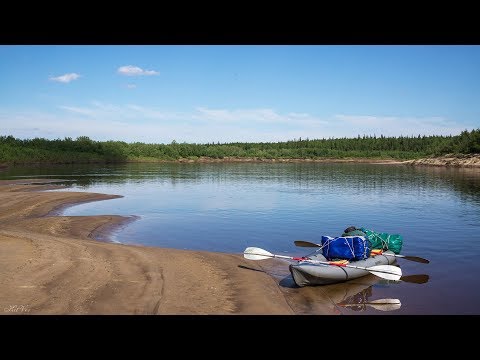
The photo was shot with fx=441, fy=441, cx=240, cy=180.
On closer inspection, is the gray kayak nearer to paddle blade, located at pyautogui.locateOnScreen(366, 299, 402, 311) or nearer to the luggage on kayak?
the luggage on kayak

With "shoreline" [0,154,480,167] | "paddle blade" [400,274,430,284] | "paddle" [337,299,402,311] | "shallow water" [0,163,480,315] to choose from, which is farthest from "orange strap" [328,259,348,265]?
"shoreline" [0,154,480,167]

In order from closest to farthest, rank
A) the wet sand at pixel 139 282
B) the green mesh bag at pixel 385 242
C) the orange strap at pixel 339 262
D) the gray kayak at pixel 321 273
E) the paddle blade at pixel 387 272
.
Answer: the wet sand at pixel 139 282 → the gray kayak at pixel 321 273 → the paddle blade at pixel 387 272 → the orange strap at pixel 339 262 → the green mesh bag at pixel 385 242

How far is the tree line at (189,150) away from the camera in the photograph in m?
99.2

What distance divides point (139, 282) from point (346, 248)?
6807 millimetres

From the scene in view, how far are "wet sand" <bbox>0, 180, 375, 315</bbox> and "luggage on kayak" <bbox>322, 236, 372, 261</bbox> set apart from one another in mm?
1077

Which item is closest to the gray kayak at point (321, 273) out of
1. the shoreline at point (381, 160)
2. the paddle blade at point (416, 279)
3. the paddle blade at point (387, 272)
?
the paddle blade at point (387, 272)

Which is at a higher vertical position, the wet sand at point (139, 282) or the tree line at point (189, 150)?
the tree line at point (189, 150)

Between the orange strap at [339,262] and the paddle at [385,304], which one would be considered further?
the orange strap at [339,262]

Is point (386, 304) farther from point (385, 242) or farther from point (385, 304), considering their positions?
point (385, 242)

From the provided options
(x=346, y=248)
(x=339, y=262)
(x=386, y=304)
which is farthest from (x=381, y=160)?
(x=386, y=304)

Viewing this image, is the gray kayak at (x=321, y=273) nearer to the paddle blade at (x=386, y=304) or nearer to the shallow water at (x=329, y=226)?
the shallow water at (x=329, y=226)

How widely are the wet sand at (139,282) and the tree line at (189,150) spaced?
7724 cm
